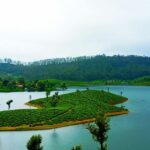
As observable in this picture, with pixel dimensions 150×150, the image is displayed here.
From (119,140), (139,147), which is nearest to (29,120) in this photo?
(119,140)

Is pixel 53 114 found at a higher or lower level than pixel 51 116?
higher

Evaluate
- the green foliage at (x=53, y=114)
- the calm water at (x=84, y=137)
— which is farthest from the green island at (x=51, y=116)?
the calm water at (x=84, y=137)

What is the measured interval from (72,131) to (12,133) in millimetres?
15786

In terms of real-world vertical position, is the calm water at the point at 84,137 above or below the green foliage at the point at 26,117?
below

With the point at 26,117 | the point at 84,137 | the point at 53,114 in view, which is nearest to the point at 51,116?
the point at 53,114

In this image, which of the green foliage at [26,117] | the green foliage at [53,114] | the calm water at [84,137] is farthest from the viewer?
the green foliage at [53,114]

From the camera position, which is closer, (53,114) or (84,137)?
(84,137)

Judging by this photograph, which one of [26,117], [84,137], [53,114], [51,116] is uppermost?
[53,114]

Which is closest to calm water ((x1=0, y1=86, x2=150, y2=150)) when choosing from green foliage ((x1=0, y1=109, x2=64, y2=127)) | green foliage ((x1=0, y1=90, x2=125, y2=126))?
green foliage ((x1=0, y1=90, x2=125, y2=126))

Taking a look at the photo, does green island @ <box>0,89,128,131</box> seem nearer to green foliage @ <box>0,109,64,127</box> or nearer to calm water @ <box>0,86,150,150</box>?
green foliage @ <box>0,109,64,127</box>

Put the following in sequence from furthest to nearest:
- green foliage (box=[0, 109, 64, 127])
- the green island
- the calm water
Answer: green foliage (box=[0, 109, 64, 127])
the green island
the calm water

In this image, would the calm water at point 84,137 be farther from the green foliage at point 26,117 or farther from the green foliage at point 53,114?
the green foliage at point 26,117

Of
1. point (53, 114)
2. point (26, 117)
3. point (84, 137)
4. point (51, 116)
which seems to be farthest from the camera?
point (53, 114)

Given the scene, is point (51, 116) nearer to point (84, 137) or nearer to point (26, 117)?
point (26, 117)
